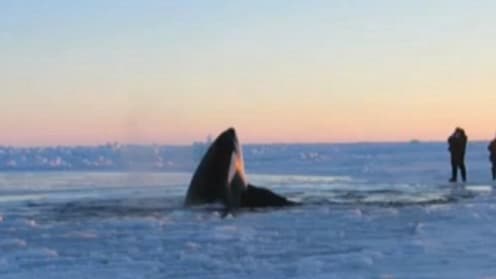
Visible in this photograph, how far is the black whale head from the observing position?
1709cm

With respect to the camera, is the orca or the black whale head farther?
the black whale head

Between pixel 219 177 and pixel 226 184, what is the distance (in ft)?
1.11

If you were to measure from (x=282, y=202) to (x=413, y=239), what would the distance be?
237 inches

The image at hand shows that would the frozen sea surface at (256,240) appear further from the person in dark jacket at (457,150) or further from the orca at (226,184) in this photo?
the person in dark jacket at (457,150)

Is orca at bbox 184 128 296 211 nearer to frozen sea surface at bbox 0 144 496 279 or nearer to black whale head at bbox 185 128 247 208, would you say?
black whale head at bbox 185 128 247 208

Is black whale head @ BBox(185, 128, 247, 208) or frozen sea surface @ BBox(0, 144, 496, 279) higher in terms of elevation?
black whale head @ BBox(185, 128, 247, 208)

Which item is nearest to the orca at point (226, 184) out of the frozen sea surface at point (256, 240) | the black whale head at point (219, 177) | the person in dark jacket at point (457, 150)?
the black whale head at point (219, 177)

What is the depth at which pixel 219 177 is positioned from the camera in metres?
17.4

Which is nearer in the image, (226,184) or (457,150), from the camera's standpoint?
(226,184)

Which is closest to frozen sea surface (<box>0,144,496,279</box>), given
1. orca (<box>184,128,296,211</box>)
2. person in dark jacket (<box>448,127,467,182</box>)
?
orca (<box>184,128,296,211</box>)

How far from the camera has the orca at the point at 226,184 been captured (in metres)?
16.8

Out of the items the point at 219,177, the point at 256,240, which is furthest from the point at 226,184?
the point at 256,240

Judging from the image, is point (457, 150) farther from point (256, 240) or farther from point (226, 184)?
point (256, 240)

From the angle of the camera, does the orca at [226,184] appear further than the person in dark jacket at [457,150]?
No
